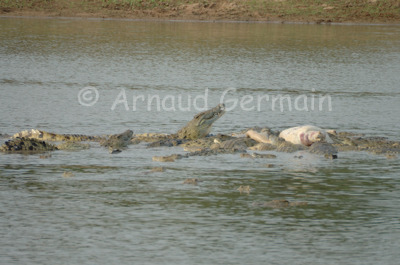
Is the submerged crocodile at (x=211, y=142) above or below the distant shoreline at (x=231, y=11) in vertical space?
below

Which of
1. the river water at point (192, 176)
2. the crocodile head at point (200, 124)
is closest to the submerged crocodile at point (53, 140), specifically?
the river water at point (192, 176)

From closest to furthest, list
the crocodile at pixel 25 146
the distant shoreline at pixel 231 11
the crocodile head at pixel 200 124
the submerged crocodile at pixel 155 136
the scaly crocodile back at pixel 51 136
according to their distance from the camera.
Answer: the crocodile at pixel 25 146
the submerged crocodile at pixel 155 136
the scaly crocodile back at pixel 51 136
the crocodile head at pixel 200 124
the distant shoreline at pixel 231 11

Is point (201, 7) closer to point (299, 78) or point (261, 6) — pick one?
point (261, 6)

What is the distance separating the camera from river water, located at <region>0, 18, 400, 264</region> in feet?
33.2

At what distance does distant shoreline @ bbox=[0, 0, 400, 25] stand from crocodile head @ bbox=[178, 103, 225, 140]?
1552 inches

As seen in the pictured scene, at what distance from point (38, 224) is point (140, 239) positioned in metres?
1.59

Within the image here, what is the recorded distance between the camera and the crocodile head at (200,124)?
17328mm

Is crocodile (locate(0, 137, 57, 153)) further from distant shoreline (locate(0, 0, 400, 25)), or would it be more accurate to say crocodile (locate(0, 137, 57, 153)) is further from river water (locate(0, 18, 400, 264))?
distant shoreline (locate(0, 0, 400, 25))

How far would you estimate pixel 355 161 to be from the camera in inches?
608

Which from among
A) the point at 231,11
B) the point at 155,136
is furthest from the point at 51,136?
the point at 231,11

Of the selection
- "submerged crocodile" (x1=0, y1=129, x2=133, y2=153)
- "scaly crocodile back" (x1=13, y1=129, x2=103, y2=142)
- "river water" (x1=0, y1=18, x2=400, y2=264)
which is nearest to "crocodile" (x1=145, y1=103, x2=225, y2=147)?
"river water" (x1=0, y1=18, x2=400, y2=264)

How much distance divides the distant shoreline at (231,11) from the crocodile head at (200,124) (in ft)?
129

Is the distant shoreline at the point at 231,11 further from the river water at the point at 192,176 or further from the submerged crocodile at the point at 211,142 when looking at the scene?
the submerged crocodile at the point at 211,142

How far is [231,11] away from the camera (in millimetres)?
56688
